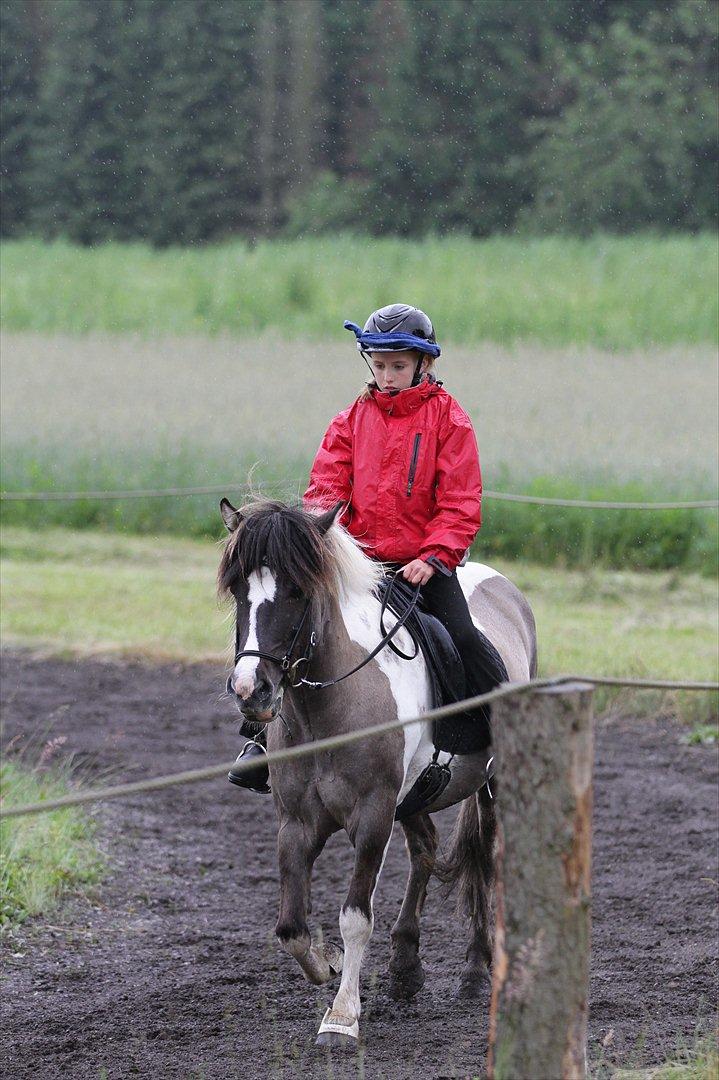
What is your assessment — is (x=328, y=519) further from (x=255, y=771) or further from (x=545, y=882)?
(x=545, y=882)

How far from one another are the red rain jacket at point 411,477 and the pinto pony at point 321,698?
25 centimetres

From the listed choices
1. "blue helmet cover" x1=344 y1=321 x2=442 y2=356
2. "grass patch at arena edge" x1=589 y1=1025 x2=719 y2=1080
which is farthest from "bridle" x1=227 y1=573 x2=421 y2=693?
"grass patch at arena edge" x1=589 y1=1025 x2=719 y2=1080

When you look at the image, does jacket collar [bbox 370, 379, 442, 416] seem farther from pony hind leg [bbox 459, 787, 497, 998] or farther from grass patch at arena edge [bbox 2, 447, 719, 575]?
grass patch at arena edge [bbox 2, 447, 719, 575]

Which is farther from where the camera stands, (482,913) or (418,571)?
(482,913)

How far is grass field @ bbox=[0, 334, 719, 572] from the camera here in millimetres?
13062

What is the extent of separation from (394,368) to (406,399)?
0.11 metres

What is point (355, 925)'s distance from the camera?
417 centimetres

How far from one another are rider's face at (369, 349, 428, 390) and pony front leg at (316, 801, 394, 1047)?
1.38m

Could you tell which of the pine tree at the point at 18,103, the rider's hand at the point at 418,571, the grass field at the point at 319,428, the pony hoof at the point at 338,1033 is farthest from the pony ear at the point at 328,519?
the pine tree at the point at 18,103

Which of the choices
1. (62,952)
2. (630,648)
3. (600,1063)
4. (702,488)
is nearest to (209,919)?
(62,952)

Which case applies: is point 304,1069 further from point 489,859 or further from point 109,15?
point 109,15

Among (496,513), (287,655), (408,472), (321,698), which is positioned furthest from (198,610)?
(287,655)

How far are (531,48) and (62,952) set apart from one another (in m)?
26.8

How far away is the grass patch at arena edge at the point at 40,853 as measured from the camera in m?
5.55
